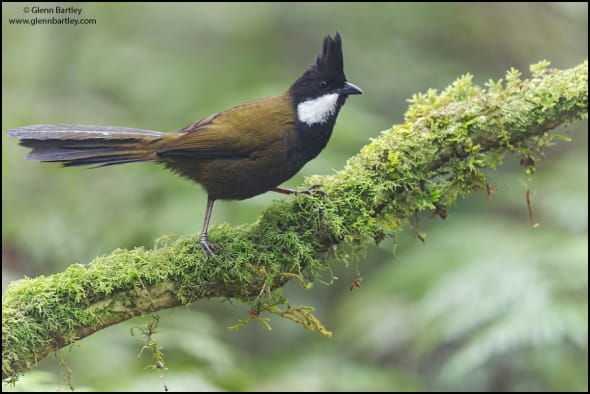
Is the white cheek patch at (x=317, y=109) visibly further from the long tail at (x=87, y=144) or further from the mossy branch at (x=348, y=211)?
the long tail at (x=87, y=144)

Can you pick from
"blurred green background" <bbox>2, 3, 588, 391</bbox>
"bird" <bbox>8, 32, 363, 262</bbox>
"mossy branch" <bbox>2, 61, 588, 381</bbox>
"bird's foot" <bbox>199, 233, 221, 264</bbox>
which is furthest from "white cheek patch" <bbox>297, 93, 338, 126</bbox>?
"blurred green background" <bbox>2, 3, 588, 391</bbox>

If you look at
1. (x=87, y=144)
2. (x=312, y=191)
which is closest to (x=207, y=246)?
(x=312, y=191)

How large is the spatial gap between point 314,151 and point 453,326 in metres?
1.52

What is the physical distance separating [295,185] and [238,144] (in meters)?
1.68

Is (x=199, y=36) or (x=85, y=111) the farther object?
(x=199, y=36)

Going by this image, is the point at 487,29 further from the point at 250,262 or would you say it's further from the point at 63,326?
the point at 63,326

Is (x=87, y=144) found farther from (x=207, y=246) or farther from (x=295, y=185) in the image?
(x=295, y=185)

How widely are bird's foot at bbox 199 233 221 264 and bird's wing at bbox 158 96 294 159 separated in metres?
0.57

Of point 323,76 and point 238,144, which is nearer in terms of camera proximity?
point 238,144

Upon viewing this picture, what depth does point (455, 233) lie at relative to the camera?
565cm

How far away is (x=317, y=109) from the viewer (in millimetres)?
3619

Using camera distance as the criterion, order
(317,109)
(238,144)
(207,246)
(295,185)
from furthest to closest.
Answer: (295,185), (317,109), (238,144), (207,246)

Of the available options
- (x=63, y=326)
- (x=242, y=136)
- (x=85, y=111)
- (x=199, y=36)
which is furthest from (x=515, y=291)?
(x=199, y=36)

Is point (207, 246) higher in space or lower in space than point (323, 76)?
lower
